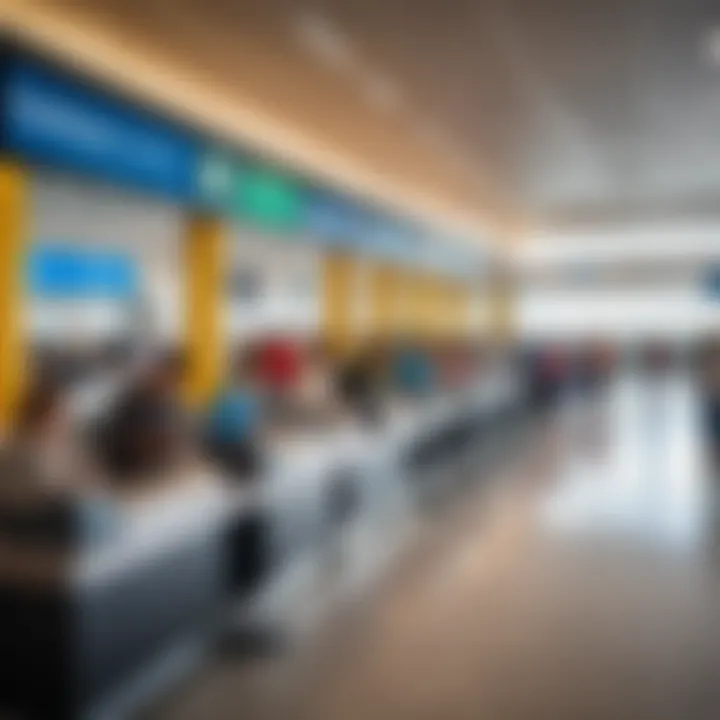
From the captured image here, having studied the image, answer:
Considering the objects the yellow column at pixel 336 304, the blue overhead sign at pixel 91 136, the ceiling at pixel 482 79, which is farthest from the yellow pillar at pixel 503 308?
the blue overhead sign at pixel 91 136

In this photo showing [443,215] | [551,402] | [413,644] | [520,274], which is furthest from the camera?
[551,402]

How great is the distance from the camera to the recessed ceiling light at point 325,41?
510 cm

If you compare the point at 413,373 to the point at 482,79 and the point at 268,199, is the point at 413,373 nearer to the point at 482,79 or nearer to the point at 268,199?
the point at 268,199

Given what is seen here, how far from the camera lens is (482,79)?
6227 millimetres

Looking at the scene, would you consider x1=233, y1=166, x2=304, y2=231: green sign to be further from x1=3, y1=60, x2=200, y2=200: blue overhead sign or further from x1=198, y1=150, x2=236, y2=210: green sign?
x1=3, y1=60, x2=200, y2=200: blue overhead sign

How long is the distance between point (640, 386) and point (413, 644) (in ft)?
59.8

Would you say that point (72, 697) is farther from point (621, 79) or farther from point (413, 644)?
point (621, 79)

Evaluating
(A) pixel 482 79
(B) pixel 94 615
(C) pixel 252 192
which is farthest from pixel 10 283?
(A) pixel 482 79

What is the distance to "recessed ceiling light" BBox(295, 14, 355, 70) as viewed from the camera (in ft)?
16.7

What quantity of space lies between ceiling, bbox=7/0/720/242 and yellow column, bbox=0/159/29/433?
101cm

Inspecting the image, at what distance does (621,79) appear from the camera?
239 inches

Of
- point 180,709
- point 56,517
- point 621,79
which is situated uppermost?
point 621,79

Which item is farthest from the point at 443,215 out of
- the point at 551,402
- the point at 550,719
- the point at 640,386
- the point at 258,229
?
the point at 550,719

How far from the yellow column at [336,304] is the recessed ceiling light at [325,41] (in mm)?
4971
